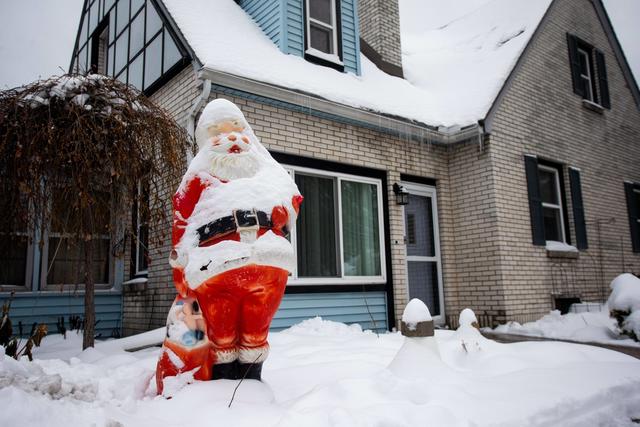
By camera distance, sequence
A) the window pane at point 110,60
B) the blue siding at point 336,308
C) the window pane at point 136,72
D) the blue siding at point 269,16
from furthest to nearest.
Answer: the window pane at point 110,60 < the window pane at point 136,72 < the blue siding at point 269,16 < the blue siding at point 336,308

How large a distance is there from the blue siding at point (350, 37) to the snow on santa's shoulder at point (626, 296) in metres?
4.97

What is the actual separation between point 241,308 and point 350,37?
667cm

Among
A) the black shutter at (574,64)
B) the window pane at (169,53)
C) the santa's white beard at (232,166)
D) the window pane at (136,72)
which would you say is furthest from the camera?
the black shutter at (574,64)

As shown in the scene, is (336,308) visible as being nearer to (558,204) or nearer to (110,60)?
(558,204)

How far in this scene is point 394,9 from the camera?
32.1 ft

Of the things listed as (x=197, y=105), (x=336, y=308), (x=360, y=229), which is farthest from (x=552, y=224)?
(x=197, y=105)

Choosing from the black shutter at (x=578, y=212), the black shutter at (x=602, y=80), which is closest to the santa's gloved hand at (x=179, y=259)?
the black shutter at (x=578, y=212)

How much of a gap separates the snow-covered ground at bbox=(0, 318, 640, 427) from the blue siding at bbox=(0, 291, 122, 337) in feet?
8.28

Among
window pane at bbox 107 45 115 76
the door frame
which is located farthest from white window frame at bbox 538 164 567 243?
window pane at bbox 107 45 115 76

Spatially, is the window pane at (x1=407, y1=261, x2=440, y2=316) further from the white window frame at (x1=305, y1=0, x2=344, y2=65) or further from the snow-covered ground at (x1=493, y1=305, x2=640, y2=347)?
the white window frame at (x1=305, y1=0, x2=344, y2=65)

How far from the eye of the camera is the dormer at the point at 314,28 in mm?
7430

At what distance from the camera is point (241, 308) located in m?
2.65

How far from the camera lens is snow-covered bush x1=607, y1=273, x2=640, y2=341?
18.3 feet

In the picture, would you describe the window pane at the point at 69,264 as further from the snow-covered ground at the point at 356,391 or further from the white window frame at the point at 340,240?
the snow-covered ground at the point at 356,391
